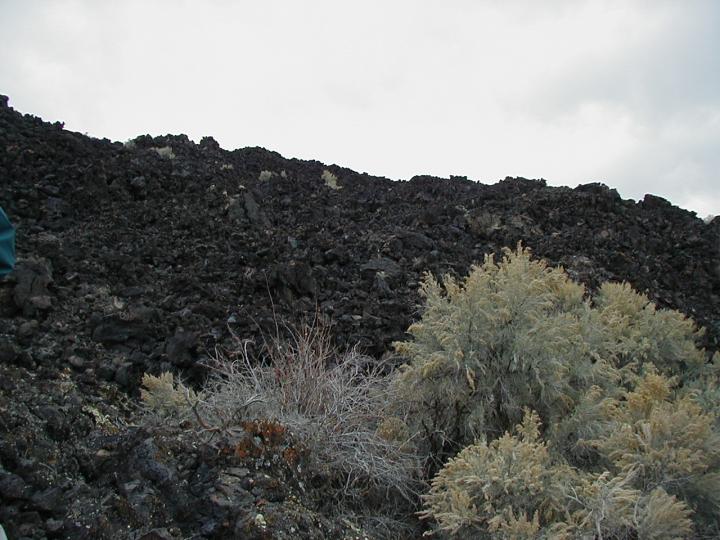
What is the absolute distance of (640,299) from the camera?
7941 millimetres

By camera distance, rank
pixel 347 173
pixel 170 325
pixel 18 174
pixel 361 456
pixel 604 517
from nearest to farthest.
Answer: pixel 604 517
pixel 361 456
pixel 170 325
pixel 18 174
pixel 347 173

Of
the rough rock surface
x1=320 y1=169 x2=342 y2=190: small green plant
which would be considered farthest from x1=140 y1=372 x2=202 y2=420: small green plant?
x1=320 y1=169 x2=342 y2=190: small green plant

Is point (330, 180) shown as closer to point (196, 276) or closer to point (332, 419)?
point (196, 276)

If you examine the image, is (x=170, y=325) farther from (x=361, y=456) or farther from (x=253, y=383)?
(x=361, y=456)

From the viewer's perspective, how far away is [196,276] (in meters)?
8.78

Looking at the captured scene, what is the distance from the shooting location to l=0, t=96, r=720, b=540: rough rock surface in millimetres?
3748

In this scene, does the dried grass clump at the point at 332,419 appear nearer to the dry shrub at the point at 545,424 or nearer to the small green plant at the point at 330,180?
the dry shrub at the point at 545,424

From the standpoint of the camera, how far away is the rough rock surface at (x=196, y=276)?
3.75 meters

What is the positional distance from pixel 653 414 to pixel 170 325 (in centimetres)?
525

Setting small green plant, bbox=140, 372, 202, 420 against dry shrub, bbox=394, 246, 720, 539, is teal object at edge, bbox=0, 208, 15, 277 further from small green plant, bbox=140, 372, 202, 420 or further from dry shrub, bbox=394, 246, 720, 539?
dry shrub, bbox=394, 246, 720, 539

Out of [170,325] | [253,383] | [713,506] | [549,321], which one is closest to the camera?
[713,506]

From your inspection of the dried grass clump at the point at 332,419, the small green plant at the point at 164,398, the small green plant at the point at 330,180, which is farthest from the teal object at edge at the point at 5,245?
the small green plant at the point at 330,180

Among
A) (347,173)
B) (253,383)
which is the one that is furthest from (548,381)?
(347,173)

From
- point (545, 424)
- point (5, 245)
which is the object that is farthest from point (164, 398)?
point (545, 424)
